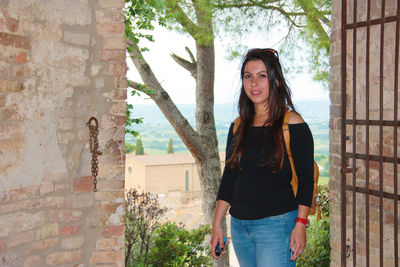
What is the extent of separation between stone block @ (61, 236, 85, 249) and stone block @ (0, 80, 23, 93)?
92 cm

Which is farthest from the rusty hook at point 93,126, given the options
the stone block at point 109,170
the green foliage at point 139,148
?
the green foliage at point 139,148

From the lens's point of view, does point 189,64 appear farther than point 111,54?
Yes

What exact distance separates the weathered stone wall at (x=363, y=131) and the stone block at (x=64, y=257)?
169 cm

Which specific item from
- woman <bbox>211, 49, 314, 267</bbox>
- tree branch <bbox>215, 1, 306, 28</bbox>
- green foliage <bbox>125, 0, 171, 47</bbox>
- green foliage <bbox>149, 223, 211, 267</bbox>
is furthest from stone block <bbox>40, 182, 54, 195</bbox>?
tree branch <bbox>215, 1, 306, 28</bbox>

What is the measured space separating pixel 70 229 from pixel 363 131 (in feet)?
6.54

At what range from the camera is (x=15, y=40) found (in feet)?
7.20

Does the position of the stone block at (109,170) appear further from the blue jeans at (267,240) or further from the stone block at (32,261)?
the blue jeans at (267,240)

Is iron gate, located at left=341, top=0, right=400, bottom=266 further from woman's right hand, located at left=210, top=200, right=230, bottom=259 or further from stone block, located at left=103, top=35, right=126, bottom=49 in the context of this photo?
stone block, located at left=103, top=35, right=126, bottom=49

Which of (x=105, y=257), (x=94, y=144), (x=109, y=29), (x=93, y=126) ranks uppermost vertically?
(x=109, y=29)

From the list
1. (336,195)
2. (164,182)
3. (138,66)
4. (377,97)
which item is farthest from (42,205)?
(164,182)

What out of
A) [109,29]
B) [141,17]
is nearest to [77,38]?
[109,29]

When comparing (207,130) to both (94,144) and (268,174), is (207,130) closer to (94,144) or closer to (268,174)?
(94,144)

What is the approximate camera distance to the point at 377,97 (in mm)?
2668

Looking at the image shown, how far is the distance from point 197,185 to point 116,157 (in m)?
20.5
